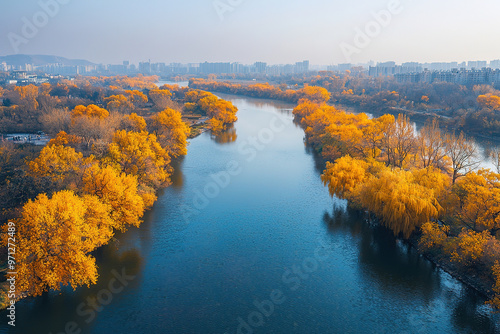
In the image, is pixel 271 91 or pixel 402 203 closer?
pixel 402 203

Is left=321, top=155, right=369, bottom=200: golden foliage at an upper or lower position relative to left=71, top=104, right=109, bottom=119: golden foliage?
lower

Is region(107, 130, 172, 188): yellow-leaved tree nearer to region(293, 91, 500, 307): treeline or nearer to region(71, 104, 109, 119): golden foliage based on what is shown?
region(293, 91, 500, 307): treeline

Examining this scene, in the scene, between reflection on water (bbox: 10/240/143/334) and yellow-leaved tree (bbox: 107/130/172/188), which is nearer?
reflection on water (bbox: 10/240/143/334)

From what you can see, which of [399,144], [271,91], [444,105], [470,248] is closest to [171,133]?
[399,144]

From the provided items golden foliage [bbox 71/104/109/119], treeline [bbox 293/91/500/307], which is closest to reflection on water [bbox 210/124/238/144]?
golden foliage [bbox 71/104/109/119]

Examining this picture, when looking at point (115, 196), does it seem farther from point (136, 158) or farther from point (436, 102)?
point (436, 102)

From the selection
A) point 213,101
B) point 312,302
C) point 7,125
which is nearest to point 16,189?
point 312,302

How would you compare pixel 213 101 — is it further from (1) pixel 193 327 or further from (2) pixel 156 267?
(1) pixel 193 327

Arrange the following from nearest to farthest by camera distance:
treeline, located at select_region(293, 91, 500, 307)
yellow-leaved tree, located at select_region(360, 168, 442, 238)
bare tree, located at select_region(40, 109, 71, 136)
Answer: treeline, located at select_region(293, 91, 500, 307) → yellow-leaved tree, located at select_region(360, 168, 442, 238) → bare tree, located at select_region(40, 109, 71, 136)
